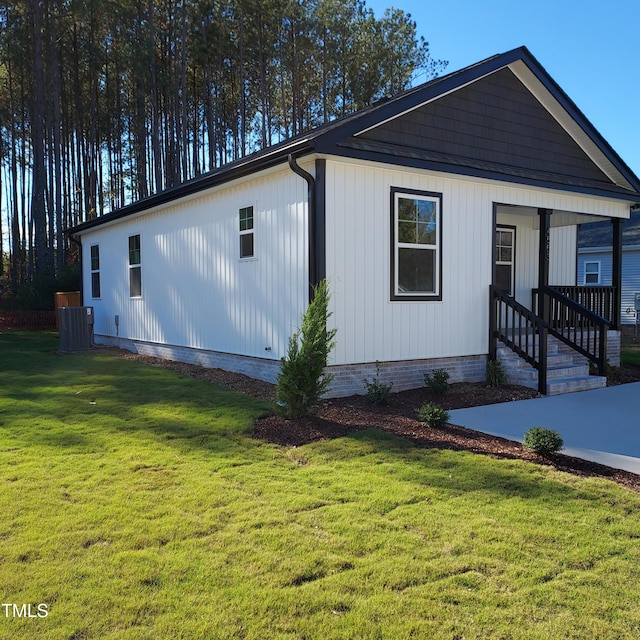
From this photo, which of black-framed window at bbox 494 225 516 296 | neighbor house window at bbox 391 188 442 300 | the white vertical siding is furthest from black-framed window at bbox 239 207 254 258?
the white vertical siding

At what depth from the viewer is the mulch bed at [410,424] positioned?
5008 millimetres

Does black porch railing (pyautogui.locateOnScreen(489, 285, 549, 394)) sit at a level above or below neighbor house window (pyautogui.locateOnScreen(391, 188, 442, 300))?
below

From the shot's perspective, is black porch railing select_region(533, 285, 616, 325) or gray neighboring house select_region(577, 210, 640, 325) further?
gray neighboring house select_region(577, 210, 640, 325)

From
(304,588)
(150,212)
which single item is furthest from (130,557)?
(150,212)

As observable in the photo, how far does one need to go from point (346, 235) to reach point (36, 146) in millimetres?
17770

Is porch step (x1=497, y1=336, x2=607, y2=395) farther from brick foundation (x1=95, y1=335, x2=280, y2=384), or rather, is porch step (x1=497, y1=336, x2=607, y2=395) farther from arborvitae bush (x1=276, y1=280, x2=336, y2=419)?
arborvitae bush (x1=276, y1=280, x2=336, y2=419)

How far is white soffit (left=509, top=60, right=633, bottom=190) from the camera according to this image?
9602 millimetres

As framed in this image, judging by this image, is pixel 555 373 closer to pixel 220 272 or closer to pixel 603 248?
pixel 220 272

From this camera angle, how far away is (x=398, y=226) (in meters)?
8.09

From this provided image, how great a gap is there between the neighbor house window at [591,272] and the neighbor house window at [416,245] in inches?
658

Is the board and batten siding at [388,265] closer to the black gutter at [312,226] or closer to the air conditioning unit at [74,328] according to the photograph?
the black gutter at [312,226]

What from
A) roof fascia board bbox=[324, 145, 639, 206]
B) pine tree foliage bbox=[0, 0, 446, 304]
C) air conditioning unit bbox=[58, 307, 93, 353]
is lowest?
air conditioning unit bbox=[58, 307, 93, 353]

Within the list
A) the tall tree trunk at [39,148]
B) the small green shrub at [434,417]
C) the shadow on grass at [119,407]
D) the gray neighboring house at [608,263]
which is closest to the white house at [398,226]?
the shadow on grass at [119,407]

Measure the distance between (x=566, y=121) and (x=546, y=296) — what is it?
3161 mm
